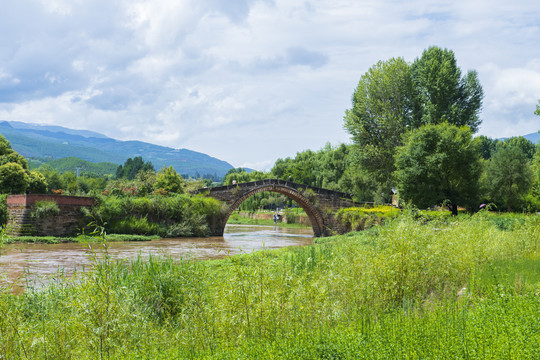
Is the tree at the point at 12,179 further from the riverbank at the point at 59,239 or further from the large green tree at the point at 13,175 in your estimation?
the riverbank at the point at 59,239

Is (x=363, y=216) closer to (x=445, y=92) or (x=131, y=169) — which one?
(x=445, y=92)

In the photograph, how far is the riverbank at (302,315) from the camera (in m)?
4.05

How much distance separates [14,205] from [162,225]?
827 centimetres

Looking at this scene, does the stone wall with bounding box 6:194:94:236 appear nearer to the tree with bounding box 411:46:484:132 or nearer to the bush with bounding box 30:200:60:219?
the bush with bounding box 30:200:60:219

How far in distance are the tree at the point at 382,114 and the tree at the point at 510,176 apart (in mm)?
10113

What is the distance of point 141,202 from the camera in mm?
27250

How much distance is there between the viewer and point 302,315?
5.18m

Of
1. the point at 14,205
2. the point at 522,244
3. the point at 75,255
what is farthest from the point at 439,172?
the point at 14,205

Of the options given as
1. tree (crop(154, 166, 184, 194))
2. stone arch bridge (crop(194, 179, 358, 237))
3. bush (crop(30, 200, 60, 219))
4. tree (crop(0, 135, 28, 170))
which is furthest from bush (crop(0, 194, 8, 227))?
stone arch bridge (crop(194, 179, 358, 237))

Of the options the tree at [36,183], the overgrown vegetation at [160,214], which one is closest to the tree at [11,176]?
the tree at [36,183]

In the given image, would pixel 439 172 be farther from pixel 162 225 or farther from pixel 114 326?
pixel 114 326

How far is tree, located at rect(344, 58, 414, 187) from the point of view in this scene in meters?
33.4

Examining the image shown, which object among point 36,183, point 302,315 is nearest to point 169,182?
point 36,183

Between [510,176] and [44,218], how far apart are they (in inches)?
1412
